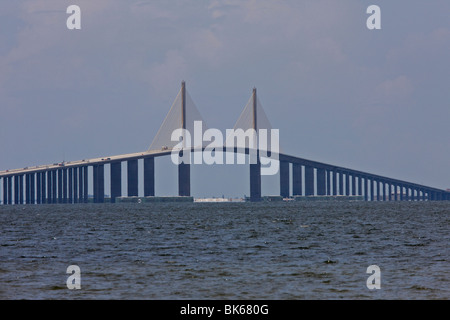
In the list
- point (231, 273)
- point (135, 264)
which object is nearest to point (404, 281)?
point (231, 273)

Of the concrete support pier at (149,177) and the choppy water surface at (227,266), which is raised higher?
the concrete support pier at (149,177)

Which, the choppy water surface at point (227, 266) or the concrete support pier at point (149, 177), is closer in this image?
the choppy water surface at point (227, 266)

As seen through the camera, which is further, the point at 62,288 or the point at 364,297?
the point at 62,288

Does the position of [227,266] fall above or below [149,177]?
below

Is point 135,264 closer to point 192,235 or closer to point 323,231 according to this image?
point 192,235

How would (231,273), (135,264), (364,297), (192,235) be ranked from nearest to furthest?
(364,297)
(231,273)
(135,264)
(192,235)

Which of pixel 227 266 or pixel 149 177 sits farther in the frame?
pixel 149 177

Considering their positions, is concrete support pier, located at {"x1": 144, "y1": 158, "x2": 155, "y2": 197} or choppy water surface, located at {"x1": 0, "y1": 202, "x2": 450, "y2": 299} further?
concrete support pier, located at {"x1": 144, "y1": 158, "x2": 155, "y2": 197}

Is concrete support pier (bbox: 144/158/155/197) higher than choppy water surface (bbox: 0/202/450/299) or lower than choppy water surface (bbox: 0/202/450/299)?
higher
